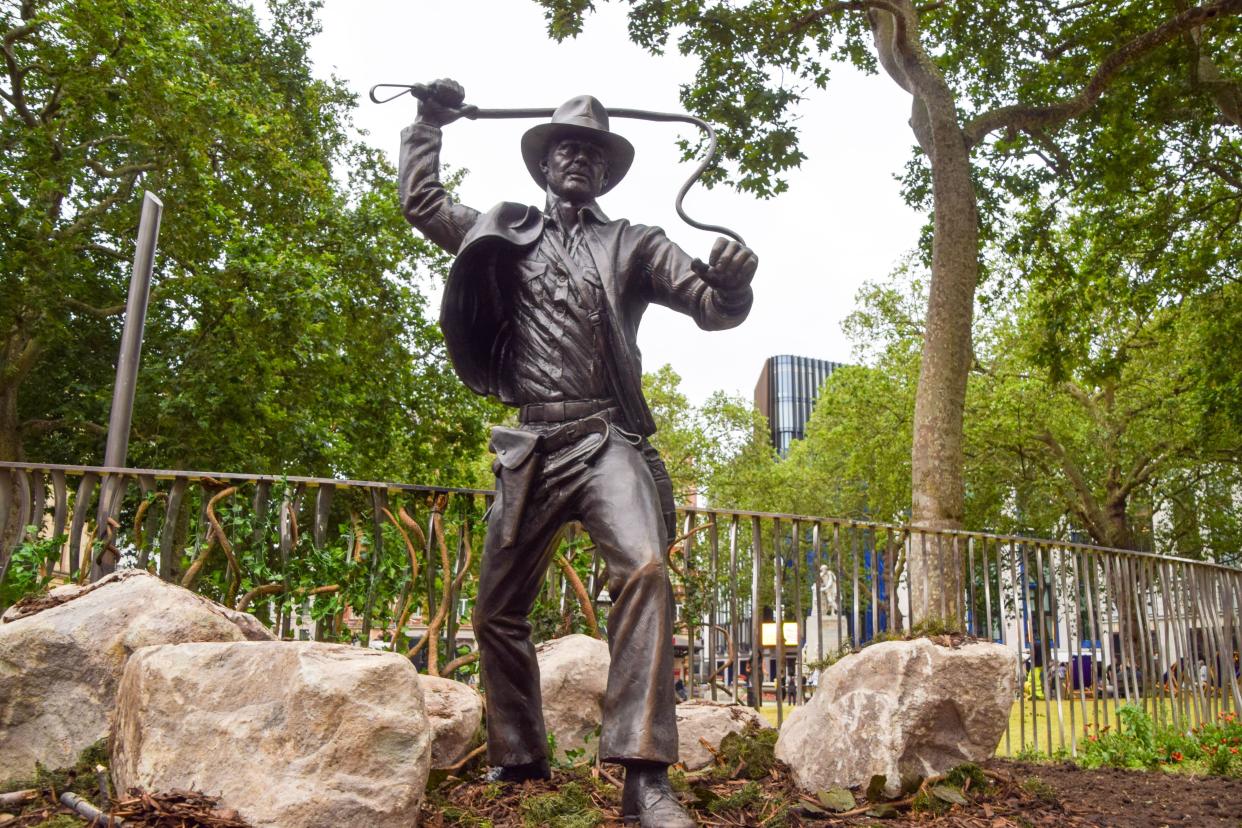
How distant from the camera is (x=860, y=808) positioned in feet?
13.4

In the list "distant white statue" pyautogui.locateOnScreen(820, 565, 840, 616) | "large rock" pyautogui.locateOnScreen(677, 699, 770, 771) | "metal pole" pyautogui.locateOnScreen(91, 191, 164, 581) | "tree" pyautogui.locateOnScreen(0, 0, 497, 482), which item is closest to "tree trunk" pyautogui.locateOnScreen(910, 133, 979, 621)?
"distant white statue" pyautogui.locateOnScreen(820, 565, 840, 616)

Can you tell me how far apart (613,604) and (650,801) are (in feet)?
2.17

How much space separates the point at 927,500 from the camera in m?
9.96

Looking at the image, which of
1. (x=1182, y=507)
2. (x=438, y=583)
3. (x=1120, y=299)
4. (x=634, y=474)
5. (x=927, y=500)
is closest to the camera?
(x=634, y=474)

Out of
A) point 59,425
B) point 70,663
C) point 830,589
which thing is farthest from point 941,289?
point 59,425

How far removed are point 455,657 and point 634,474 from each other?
2674 millimetres

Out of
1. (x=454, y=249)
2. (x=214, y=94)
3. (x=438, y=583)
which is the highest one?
(x=214, y=94)

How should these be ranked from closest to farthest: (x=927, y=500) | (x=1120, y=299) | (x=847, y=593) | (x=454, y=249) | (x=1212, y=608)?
(x=454, y=249) → (x=927, y=500) → (x=1212, y=608) → (x=1120, y=299) → (x=847, y=593)

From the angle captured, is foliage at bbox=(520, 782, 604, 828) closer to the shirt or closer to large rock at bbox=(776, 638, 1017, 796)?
large rock at bbox=(776, 638, 1017, 796)

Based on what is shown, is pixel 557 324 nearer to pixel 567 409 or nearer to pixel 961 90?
pixel 567 409

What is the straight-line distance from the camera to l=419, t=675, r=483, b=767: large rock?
438 centimetres

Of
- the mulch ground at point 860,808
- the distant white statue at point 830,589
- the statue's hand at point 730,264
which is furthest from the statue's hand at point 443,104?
the distant white statue at point 830,589

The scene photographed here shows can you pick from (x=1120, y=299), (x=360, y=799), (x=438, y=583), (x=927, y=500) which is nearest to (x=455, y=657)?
(x=438, y=583)

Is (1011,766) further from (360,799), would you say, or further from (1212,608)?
(1212,608)
